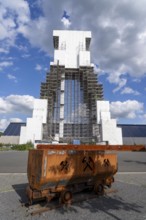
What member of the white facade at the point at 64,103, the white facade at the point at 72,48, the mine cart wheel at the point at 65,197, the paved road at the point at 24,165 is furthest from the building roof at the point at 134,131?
the mine cart wheel at the point at 65,197

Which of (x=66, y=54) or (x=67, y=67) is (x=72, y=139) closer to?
(x=67, y=67)

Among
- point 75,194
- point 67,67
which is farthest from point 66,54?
point 75,194

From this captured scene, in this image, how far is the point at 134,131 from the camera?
2987 inches

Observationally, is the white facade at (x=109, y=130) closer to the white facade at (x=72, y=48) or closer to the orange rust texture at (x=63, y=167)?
the white facade at (x=72, y=48)

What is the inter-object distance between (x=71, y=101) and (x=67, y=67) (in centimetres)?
1205

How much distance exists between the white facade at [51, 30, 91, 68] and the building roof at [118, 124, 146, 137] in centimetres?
2737

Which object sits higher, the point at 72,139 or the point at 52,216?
the point at 72,139

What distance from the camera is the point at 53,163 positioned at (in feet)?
24.5

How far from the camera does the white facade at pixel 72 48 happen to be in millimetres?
70125

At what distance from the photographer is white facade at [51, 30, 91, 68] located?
7012cm

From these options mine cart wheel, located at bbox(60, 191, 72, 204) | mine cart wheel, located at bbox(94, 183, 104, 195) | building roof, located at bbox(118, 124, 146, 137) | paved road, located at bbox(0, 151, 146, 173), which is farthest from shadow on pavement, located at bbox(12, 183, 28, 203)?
building roof, located at bbox(118, 124, 146, 137)

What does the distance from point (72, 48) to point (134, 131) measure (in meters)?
36.8

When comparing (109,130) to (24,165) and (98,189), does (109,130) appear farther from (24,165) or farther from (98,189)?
(98,189)

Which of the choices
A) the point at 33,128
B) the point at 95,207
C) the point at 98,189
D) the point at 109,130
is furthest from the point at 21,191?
the point at 33,128
